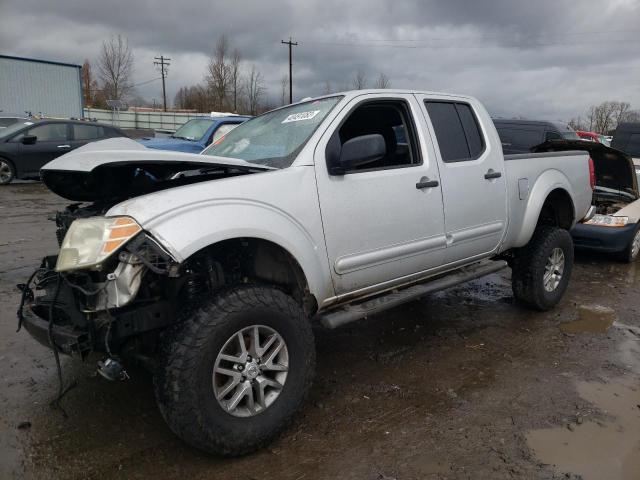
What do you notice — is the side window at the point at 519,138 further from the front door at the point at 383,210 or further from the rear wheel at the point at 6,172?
the rear wheel at the point at 6,172

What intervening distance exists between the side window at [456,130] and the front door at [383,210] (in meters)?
0.24

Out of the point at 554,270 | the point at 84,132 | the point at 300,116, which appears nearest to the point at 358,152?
the point at 300,116

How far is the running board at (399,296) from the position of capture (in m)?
3.03

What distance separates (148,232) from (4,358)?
2098 mm

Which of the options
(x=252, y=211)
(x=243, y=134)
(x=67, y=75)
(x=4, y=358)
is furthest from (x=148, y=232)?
(x=67, y=75)

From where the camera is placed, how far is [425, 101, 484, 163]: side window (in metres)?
3.82

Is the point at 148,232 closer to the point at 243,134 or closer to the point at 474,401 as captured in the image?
the point at 243,134

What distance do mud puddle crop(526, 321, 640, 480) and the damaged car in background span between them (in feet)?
12.0

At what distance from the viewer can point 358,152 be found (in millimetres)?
2971

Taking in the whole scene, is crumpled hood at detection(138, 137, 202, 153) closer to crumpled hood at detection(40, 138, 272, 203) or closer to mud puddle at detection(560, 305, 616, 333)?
crumpled hood at detection(40, 138, 272, 203)

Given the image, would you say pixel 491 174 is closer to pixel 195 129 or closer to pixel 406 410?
pixel 406 410

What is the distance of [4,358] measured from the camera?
3.55 metres

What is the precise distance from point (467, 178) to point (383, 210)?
996 millimetres

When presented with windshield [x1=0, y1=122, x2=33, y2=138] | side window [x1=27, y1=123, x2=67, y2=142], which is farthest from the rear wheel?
side window [x1=27, y1=123, x2=67, y2=142]
